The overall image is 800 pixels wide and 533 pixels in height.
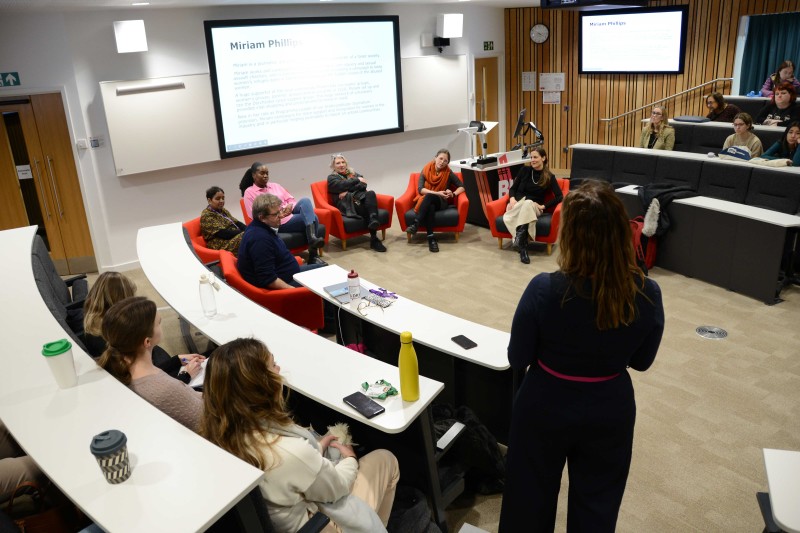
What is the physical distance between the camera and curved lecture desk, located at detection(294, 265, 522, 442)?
10.1 feet

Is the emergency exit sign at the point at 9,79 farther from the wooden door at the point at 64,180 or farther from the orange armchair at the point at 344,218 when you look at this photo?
the orange armchair at the point at 344,218

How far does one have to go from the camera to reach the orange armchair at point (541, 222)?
6.69m

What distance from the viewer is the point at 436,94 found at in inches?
367

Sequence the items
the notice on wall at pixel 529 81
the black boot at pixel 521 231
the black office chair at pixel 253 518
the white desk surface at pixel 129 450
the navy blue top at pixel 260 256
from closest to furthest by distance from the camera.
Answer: the white desk surface at pixel 129 450
the black office chair at pixel 253 518
the navy blue top at pixel 260 256
the black boot at pixel 521 231
the notice on wall at pixel 529 81

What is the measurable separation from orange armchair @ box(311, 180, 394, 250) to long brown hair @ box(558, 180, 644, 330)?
5389 millimetres

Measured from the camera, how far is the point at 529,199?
6.81m

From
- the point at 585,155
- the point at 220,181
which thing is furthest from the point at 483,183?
the point at 220,181

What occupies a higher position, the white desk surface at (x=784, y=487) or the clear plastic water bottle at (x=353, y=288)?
the clear plastic water bottle at (x=353, y=288)

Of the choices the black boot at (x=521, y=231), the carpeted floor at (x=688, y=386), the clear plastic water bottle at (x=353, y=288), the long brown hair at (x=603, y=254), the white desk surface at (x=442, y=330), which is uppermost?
the long brown hair at (x=603, y=254)

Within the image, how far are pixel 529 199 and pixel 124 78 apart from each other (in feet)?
15.3

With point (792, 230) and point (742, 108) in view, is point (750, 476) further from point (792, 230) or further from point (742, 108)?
point (742, 108)

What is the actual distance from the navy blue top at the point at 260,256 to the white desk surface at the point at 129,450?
1.73m

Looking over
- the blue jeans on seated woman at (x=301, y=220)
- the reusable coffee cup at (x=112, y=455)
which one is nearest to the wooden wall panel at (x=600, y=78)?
the blue jeans on seated woman at (x=301, y=220)

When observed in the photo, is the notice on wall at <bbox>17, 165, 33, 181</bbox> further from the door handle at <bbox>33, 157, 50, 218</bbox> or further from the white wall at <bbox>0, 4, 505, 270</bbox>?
the white wall at <bbox>0, 4, 505, 270</bbox>
